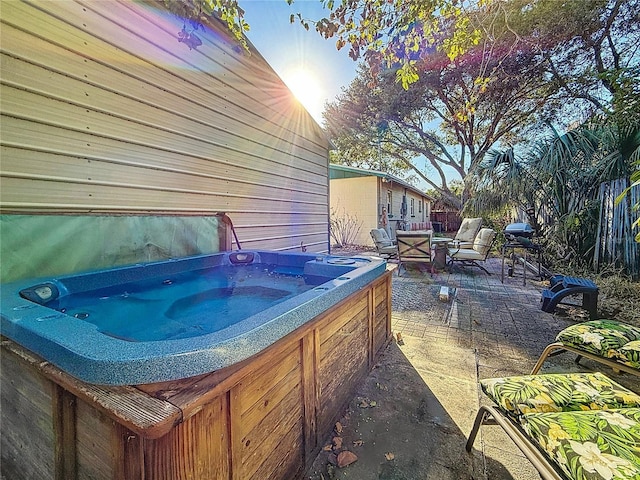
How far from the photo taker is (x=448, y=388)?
208 cm

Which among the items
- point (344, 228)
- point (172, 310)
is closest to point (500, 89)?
point (344, 228)

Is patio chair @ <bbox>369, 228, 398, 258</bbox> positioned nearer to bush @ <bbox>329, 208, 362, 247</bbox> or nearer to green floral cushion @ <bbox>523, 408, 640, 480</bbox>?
bush @ <bbox>329, 208, 362, 247</bbox>

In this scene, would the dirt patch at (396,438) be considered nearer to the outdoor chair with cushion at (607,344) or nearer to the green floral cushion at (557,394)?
the green floral cushion at (557,394)

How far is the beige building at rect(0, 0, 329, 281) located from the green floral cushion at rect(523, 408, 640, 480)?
3125 millimetres

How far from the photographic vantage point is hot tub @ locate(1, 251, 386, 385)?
85cm

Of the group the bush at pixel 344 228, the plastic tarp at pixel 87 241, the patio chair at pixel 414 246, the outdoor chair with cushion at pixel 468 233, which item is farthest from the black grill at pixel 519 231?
the bush at pixel 344 228

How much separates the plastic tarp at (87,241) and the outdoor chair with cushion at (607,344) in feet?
11.6

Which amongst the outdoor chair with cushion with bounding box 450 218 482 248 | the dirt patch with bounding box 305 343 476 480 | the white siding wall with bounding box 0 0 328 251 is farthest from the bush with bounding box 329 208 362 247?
the dirt patch with bounding box 305 343 476 480

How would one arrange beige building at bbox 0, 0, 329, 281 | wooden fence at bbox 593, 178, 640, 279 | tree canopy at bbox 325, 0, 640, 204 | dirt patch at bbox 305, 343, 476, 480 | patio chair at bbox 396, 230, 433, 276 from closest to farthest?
dirt patch at bbox 305, 343, 476, 480 < beige building at bbox 0, 0, 329, 281 < wooden fence at bbox 593, 178, 640, 279 < patio chair at bbox 396, 230, 433, 276 < tree canopy at bbox 325, 0, 640, 204

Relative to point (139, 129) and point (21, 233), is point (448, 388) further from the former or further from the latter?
point (139, 129)

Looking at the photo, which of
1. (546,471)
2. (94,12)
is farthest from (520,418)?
(94,12)

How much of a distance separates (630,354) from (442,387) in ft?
3.53

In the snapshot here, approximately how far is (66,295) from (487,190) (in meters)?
7.46

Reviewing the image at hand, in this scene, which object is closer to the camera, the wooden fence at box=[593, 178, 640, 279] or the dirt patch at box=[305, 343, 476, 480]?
the dirt patch at box=[305, 343, 476, 480]
